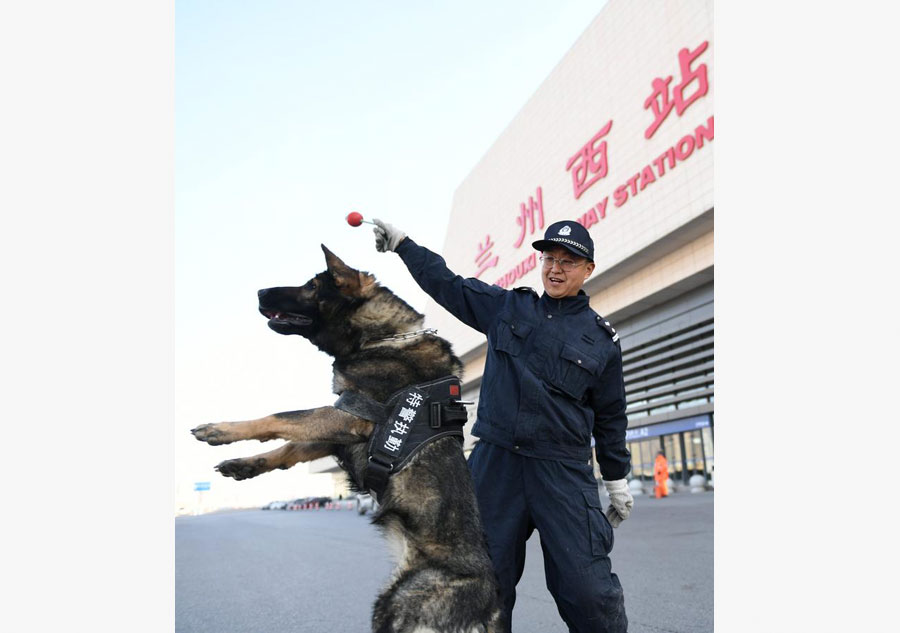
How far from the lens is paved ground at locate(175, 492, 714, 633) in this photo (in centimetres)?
538

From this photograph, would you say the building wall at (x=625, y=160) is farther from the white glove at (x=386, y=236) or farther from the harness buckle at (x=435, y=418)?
the harness buckle at (x=435, y=418)

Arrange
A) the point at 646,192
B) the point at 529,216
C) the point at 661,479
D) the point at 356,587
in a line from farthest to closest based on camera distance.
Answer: the point at 529,216, the point at 646,192, the point at 661,479, the point at 356,587

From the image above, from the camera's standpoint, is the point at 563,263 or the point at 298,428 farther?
the point at 563,263

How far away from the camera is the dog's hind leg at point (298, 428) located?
2.56 metres

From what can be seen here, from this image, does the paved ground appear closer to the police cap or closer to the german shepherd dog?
the german shepherd dog

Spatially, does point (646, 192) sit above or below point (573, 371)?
above

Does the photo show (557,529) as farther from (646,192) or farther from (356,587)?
(646,192)

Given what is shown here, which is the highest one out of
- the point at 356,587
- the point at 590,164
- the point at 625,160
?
the point at 590,164

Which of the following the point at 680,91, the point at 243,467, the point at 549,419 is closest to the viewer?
the point at 243,467

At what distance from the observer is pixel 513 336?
305cm

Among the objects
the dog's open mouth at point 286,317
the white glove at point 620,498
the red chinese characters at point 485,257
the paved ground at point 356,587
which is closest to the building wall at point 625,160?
the red chinese characters at point 485,257

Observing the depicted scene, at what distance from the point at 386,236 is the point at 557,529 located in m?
1.51

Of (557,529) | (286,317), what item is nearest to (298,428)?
(286,317)

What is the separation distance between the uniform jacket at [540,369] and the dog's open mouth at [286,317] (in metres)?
0.54
